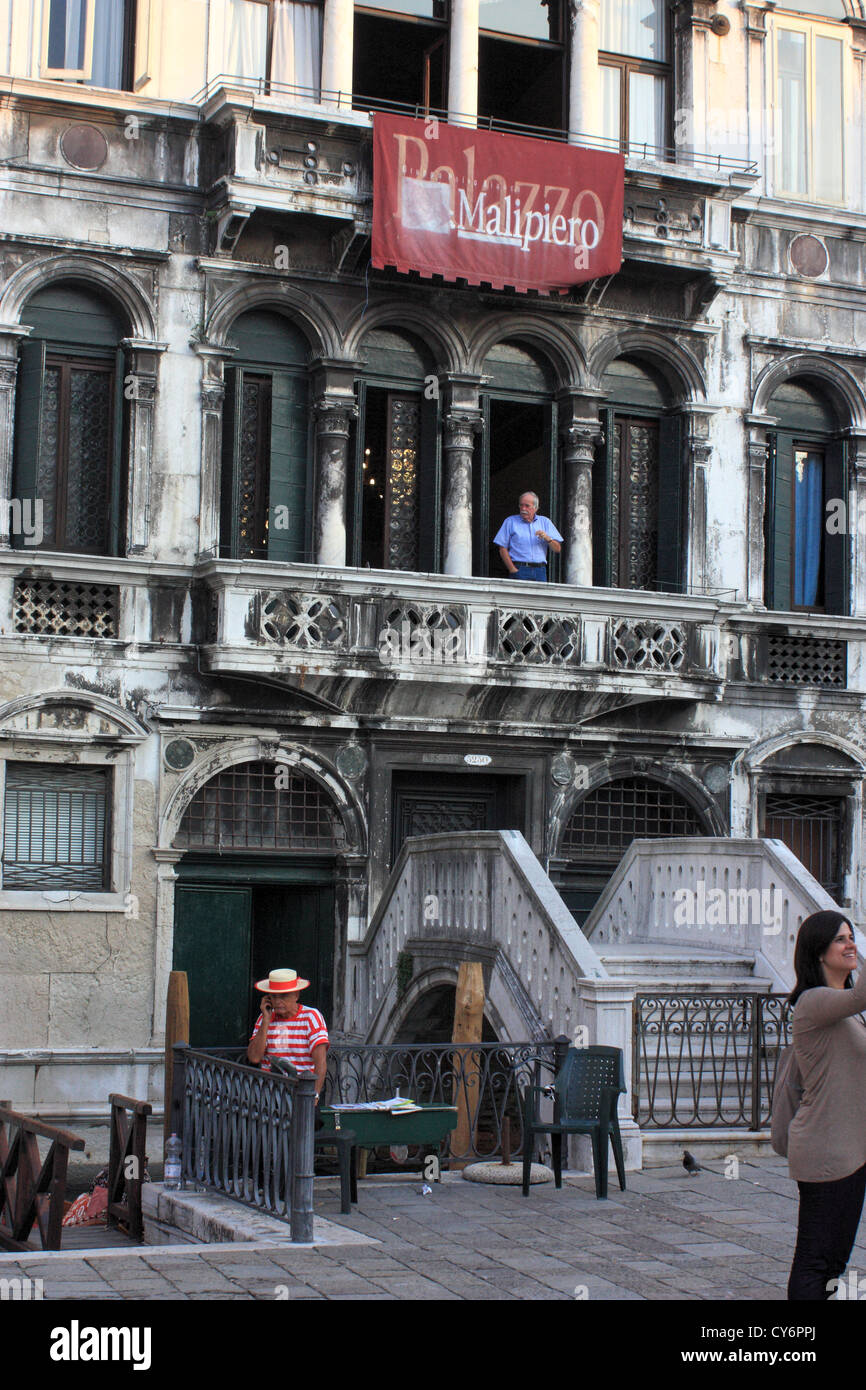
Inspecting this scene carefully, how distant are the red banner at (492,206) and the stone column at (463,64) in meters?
0.59

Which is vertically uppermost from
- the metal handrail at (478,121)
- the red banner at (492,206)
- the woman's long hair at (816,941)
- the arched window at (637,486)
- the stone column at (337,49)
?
the stone column at (337,49)

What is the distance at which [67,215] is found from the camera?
20172 millimetres

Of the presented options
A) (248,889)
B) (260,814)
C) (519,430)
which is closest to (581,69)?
(519,430)

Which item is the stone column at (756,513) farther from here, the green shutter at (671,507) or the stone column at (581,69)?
the stone column at (581,69)

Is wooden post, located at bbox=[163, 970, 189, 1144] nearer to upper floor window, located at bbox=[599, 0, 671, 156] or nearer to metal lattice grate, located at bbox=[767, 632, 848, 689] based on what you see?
metal lattice grate, located at bbox=[767, 632, 848, 689]

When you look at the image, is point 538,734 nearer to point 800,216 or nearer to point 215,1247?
point 800,216

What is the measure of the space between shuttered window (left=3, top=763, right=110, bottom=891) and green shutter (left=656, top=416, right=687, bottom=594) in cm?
726

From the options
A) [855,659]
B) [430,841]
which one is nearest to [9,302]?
[430,841]

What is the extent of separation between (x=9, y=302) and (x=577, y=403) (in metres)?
6.67

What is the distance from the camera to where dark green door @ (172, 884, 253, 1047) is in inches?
798

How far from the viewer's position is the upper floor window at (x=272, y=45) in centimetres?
2112

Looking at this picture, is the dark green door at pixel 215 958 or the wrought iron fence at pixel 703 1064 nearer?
the wrought iron fence at pixel 703 1064

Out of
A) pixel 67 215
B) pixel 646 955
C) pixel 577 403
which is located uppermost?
pixel 67 215

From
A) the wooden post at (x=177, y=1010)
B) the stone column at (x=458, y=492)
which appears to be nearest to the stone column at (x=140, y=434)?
the stone column at (x=458, y=492)
